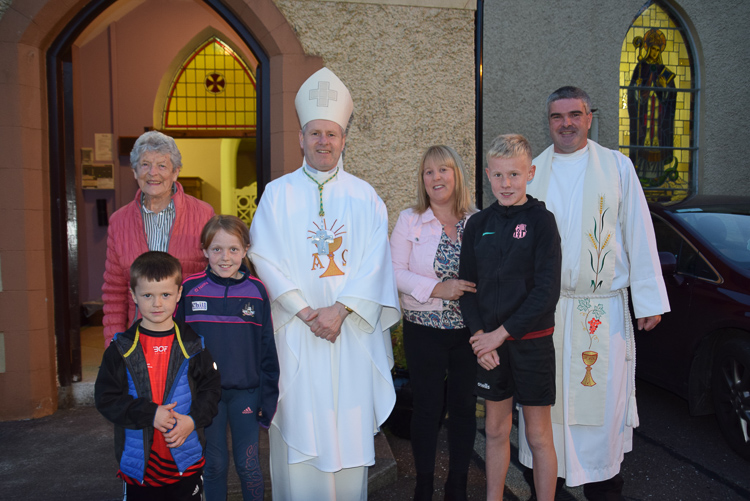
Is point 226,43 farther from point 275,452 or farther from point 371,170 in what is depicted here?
point 275,452

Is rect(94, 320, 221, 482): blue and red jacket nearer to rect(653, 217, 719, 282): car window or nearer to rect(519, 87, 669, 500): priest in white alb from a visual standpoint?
rect(519, 87, 669, 500): priest in white alb

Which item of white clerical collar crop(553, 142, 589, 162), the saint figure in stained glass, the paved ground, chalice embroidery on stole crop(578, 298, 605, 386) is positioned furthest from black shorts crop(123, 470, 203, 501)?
the saint figure in stained glass

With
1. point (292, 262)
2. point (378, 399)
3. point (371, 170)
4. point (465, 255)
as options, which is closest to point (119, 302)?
point (292, 262)

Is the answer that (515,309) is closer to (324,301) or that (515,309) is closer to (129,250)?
(324,301)

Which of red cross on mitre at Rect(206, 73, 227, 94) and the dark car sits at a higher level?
Result: red cross on mitre at Rect(206, 73, 227, 94)

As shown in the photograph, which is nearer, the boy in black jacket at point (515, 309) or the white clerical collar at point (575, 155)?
the boy in black jacket at point (515, 309)

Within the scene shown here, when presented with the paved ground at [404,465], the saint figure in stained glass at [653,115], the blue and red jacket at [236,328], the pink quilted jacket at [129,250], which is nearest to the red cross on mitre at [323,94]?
the pink quilted jacket at [129,250]

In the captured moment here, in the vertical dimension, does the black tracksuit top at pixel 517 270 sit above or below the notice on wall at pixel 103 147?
below

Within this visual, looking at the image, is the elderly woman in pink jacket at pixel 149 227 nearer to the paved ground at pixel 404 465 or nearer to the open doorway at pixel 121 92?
the paved ground at pixel 404 465

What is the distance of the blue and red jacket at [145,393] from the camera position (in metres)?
2.13

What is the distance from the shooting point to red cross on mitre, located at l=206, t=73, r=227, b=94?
8.91 meters

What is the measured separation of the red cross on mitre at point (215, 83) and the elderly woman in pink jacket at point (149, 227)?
6632 millimetres

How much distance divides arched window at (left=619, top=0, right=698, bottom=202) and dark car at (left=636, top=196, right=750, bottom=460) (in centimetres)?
190

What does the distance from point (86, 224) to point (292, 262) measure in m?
6.55
